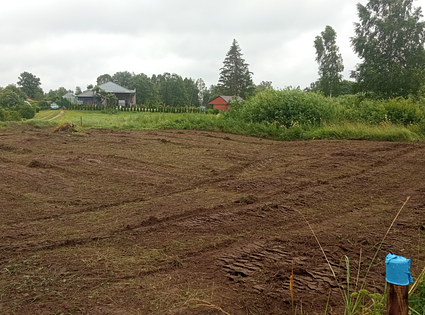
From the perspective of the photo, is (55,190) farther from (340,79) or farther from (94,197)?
(340,79)

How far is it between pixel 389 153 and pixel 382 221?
585cm

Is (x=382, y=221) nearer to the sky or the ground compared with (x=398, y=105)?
nearer to the ground

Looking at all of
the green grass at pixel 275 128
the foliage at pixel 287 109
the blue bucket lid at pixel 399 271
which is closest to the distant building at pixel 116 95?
→ the green grass at pixel 275 128

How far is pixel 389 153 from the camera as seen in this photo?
9.66 meters

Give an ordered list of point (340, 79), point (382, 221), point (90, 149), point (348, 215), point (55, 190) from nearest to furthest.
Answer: point (382, 221), point (348, 215), point (55, 190), point (90, 149), point (340, 79)

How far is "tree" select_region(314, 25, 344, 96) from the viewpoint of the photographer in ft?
147

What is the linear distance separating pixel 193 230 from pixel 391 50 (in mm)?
28804

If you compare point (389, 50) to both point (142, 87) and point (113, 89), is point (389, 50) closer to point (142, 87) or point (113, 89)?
point (113, 89)

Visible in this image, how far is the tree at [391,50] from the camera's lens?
26.3m

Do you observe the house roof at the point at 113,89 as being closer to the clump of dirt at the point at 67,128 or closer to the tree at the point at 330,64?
the tree at the point at 330,64

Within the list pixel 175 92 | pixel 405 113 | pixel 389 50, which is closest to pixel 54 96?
pixel 175 92

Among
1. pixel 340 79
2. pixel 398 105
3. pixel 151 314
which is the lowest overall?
pixel 151 314

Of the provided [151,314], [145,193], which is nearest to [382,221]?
[151,314]

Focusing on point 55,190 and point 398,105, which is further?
point 398,105
